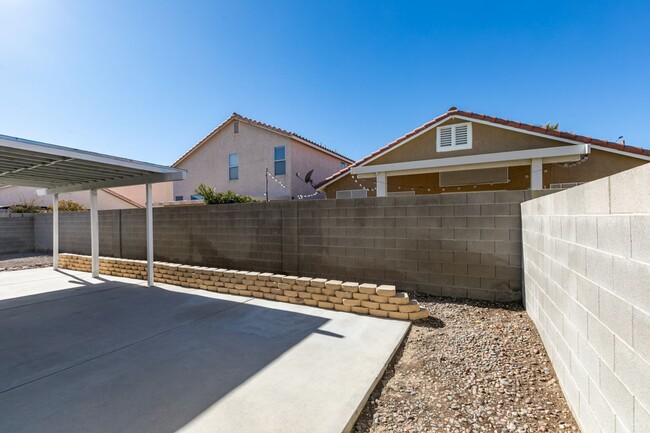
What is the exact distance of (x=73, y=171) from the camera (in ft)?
23.1

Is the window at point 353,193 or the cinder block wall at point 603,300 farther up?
the window at point 353,193

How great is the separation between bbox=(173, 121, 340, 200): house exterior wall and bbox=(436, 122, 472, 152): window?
676 centimetres

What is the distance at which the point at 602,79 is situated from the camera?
8.44 m

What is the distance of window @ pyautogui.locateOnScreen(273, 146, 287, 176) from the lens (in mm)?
13719

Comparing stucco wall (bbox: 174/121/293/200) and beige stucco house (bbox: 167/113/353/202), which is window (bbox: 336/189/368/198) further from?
stucco wall (bbox: 174/121/293/200)

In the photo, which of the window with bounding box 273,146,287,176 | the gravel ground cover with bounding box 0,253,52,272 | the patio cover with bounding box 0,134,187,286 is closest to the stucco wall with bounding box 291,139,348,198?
the window with bounding box 273,146,287,176

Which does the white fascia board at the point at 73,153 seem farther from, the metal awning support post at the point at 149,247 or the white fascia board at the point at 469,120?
the white fascia board at the point at 469,120

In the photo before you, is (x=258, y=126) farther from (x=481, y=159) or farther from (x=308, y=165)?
(x=481, y=159)

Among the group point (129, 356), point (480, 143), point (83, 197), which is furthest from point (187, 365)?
point (83, 197)

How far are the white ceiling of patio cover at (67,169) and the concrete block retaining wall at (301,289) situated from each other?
228cm

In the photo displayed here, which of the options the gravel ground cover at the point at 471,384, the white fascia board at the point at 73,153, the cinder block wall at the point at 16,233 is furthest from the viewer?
the cinder block wall at the point at 16,233

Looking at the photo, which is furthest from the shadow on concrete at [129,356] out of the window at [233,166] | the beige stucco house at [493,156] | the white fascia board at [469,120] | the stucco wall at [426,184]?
the window at [233,166]

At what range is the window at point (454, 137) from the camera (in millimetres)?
→ 8797

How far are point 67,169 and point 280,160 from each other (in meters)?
8.11
